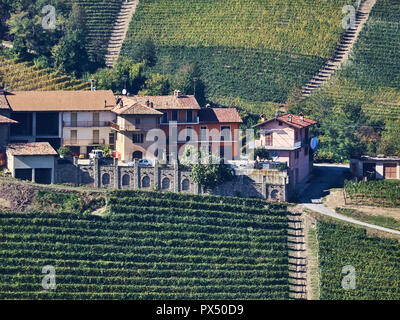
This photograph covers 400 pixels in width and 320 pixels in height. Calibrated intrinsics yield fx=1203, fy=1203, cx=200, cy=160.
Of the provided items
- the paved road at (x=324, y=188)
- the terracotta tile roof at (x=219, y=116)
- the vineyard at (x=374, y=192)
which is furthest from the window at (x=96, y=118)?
the vineyard at (x=374, y=192)

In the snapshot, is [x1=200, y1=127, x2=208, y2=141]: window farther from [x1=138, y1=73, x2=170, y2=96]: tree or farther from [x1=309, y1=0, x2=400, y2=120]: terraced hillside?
[x1=309, y1=0, x2=400, y2=120]: terraced hillside

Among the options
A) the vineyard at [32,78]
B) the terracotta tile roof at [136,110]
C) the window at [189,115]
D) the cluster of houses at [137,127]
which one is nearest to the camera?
the terracotta tile roof at [136,110]

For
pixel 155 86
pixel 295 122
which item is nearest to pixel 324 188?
pixel 295 122

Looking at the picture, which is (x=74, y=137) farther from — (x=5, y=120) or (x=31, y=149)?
(x=31, y=149)

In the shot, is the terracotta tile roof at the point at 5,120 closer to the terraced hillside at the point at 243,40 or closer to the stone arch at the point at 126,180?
the stone arch at the point at 126,180

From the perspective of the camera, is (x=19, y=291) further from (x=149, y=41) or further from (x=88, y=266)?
(x=149, y=41)

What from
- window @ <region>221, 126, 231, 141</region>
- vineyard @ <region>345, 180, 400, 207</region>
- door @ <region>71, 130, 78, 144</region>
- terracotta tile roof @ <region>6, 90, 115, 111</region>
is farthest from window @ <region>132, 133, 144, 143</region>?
vineyard @ <region>345, 180, 400, 207</region>

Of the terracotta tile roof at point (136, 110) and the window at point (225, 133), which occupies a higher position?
the terracotta tile roof at point (136, 110)
